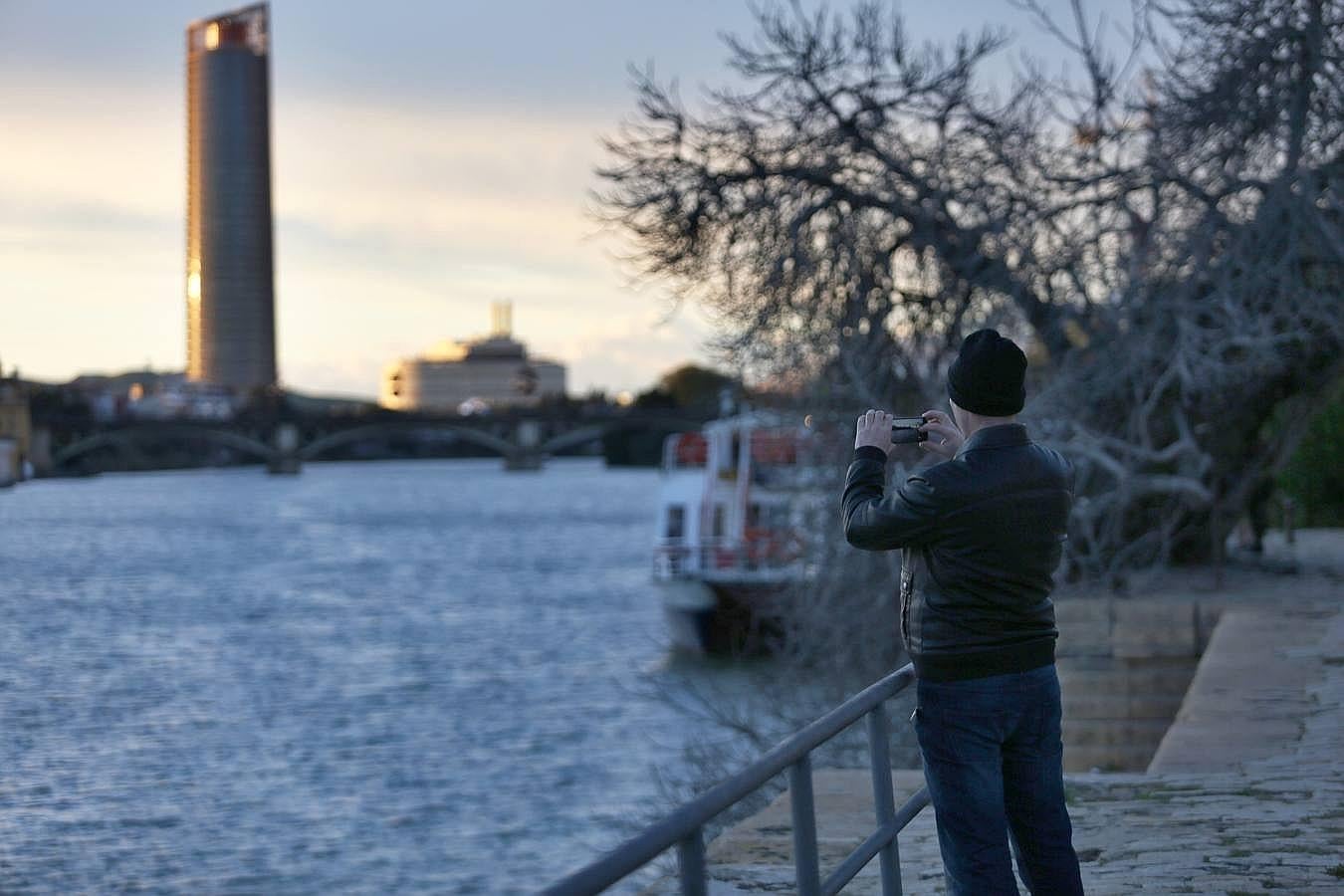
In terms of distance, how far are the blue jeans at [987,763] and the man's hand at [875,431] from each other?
0.55m

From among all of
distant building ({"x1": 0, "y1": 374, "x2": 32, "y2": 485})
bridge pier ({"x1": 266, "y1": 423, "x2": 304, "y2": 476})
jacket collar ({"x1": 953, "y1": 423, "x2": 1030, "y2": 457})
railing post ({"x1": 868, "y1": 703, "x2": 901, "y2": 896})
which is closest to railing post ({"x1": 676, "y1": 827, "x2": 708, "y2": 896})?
jacket collar ({"x1": 953, "y1": 423, "x2": 1030, "y2": 457})

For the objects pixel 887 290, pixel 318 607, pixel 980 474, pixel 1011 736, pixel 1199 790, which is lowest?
pixel 318 607

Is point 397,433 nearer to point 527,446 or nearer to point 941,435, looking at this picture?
point 527,446

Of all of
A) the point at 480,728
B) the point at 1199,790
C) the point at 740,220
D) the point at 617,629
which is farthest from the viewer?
the point at 617,629

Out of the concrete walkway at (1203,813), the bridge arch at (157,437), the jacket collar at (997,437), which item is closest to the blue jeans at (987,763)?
the jacket collar at (997,437)

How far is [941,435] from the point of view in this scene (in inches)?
161

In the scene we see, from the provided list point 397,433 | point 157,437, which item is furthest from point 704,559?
point 397,433

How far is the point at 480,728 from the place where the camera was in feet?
82.3

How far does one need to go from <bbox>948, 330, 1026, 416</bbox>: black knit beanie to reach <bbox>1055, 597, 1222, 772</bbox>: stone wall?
669cm

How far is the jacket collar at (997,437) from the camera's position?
385 cm

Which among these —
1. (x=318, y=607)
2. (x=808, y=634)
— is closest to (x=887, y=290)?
(x=808, y=634)

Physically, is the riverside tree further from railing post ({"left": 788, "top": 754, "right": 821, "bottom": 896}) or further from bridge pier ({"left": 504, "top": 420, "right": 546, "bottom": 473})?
bridge pier ({"left": 504, "top": 420, "right": 546, "bottom": 473})

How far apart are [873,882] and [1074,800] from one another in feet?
4.46

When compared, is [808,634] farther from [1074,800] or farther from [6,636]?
[6,636]
